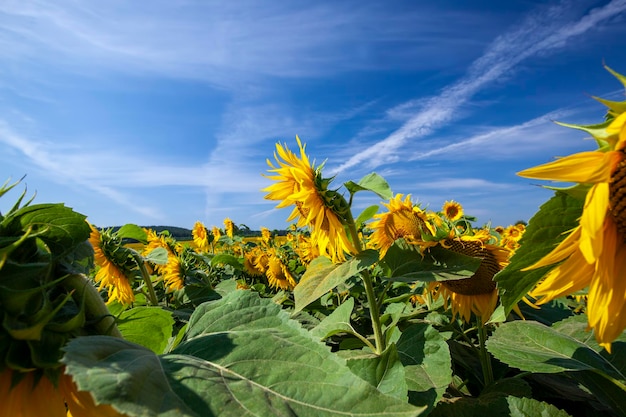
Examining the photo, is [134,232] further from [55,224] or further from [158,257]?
[55,224]

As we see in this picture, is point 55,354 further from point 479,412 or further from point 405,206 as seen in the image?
point 405,206

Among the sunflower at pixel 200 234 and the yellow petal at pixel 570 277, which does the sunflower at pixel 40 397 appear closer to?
the yellow petal at pixel 570 277

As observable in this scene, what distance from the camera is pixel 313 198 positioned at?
2.63 metres

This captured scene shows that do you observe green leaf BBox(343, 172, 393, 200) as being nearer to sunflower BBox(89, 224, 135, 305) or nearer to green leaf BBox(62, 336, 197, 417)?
green leaf BBox(62, 336, 197, 417)

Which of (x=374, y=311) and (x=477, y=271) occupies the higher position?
(x=477, y=271)

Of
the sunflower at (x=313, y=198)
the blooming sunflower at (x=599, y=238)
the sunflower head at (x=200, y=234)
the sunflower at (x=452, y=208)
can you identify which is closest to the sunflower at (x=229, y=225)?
the sunflower head at (x=200, y=234)

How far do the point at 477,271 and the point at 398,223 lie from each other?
1073 mm

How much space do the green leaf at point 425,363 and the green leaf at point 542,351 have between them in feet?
0.86

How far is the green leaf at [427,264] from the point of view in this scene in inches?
93.6

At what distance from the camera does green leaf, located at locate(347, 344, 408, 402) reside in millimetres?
1353

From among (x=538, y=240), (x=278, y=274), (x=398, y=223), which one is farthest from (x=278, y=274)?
(x=538, y=240)

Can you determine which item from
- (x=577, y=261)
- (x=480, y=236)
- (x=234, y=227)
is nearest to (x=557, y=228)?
(x=577, y=261)

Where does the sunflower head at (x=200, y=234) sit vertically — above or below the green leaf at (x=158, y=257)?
above

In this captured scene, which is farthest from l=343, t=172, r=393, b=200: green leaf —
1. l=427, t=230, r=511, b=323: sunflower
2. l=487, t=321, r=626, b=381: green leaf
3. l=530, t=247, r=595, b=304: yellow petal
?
l=530, t=247, r=595, b=304: yellow petal
